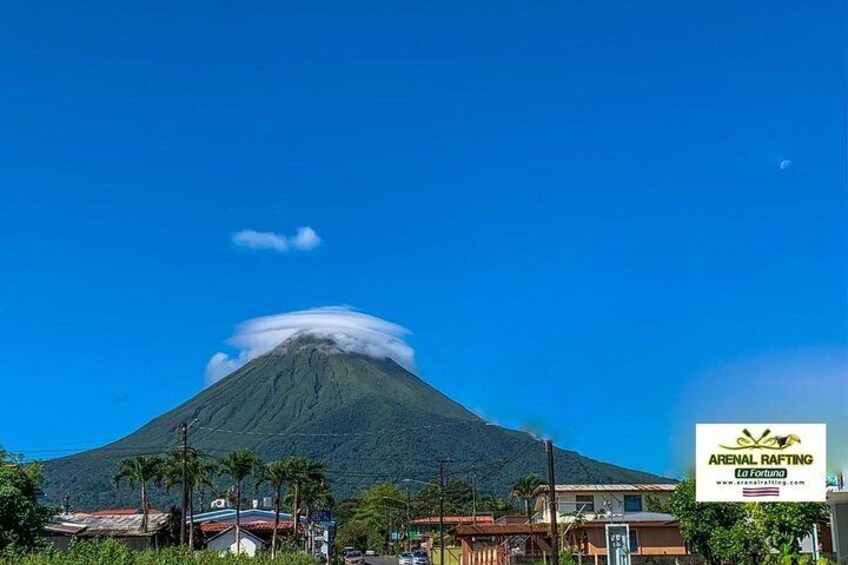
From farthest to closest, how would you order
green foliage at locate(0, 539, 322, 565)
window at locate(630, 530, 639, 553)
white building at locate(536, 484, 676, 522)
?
white building at locate(536, 484, 676, 522) < window at locate(630, 530, 639, 553) < green foliage at locate(0, 539, 322, 565)

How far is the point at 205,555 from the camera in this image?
35.3 m

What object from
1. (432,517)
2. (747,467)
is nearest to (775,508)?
(747,467)

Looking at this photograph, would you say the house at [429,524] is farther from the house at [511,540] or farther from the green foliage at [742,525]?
the green foliage at [742,525]

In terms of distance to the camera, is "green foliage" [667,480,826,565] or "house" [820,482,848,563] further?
"house" [820,482,848,563]

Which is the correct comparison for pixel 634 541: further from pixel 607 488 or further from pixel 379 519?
Answer: pixel 379 519

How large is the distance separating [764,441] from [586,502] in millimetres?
46999

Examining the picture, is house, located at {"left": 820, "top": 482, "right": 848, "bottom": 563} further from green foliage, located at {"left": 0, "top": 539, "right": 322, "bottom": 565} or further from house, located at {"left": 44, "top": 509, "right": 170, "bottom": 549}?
house, located at {"left": 44, "top": 509, "right": 170, "bottom": 549}

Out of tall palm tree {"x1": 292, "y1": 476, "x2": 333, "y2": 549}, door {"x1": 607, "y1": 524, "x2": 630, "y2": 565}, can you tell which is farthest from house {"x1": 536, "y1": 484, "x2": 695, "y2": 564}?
tall palm tree {"x1": 292, "y1": 476, "x2": 333, "y2": 549}

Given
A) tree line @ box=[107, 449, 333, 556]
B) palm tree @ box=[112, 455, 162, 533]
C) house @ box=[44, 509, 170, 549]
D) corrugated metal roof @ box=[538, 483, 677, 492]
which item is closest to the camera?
house @ box=[44, 509, 170, 549]

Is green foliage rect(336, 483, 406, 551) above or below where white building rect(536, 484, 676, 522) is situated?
below

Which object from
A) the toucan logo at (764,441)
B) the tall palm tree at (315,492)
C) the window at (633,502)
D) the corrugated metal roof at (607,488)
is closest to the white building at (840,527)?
the toucan logo at (764,441)

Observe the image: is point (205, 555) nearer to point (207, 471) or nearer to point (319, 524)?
point (319, 524)

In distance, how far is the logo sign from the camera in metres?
26.4

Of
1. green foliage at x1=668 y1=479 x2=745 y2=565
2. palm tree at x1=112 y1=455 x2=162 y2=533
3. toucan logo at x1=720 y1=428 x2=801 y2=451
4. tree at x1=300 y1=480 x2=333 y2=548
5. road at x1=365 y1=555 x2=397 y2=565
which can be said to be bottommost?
road at x1=365 y1=555 x2=397 y2=565
